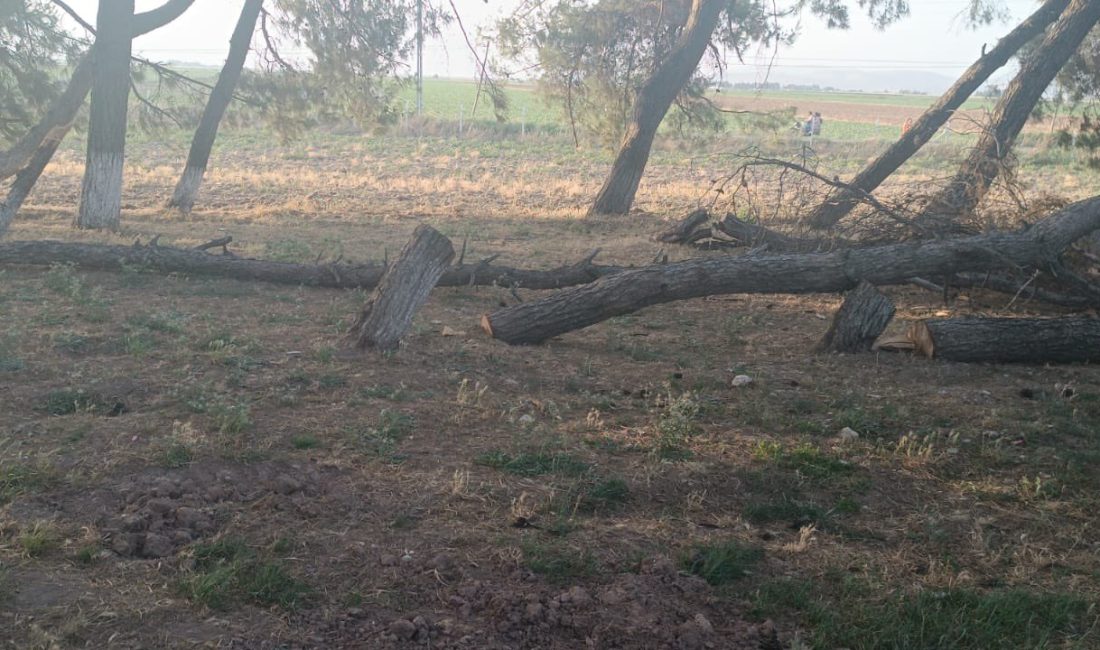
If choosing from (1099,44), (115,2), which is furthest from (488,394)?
(1099,44)

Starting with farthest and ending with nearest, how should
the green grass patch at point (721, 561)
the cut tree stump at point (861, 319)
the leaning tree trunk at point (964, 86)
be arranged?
the leaning tree trunk at point (964, 86), the cut tree stump at point (861, 319), the green grass patch at point (721, 561)

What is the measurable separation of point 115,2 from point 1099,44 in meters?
14.3

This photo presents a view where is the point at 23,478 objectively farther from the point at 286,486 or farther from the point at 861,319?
the point at 861,319

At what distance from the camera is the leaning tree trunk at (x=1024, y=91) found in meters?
11.0

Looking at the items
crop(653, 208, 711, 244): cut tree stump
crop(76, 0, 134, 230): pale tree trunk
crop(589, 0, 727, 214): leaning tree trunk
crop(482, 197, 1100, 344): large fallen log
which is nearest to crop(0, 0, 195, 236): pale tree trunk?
Result: crop(76, 0, 134, 230): pale tree trunk

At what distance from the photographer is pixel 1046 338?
7.25m

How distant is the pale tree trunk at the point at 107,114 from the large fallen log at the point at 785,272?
8766mm

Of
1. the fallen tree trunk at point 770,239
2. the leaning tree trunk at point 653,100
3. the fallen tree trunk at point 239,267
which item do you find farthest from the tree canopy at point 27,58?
the fallen tree trunk at point 770,239

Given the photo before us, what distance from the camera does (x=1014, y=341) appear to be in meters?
7.23

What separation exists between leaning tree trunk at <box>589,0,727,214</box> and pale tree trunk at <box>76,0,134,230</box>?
789cm

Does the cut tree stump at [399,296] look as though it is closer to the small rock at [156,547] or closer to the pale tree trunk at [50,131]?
the small rock at [156,547]

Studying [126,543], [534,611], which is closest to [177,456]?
[126,543]

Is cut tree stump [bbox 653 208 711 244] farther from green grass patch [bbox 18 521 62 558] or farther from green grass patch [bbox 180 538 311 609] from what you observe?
green grass patch [bbox 18 521 62 558]

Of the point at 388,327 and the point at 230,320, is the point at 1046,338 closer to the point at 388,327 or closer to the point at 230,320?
the point at 388,327
